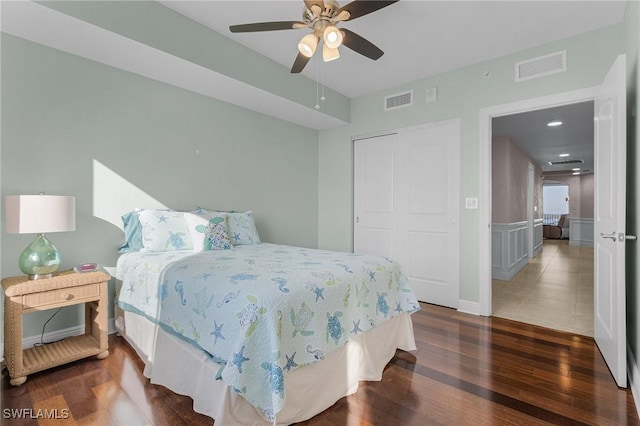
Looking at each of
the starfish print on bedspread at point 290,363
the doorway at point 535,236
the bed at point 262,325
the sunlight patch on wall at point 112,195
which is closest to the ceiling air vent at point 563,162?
the doorway at point 535,236

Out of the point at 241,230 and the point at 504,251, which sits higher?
the point at 241,230

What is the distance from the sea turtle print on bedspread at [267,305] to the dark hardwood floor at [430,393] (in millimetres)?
375

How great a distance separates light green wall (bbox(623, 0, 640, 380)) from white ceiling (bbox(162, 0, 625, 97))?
429 mm

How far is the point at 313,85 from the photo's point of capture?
3.93 metres

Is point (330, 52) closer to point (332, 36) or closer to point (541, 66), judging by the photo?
point (332, 36)

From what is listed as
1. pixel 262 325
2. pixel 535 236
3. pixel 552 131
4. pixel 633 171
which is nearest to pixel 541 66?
pixel 633 171

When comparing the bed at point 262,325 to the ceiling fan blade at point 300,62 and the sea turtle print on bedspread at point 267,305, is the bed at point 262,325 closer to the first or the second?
the sea turtle print on bedspread at point 267,305

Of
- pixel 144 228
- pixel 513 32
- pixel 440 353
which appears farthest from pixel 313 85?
pixel 440 353

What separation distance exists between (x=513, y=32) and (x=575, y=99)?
2.73ft

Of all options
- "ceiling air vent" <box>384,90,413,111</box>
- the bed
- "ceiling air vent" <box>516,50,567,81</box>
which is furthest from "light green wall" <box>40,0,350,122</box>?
"ceiling air vent" <box>516,50,567,81</box>

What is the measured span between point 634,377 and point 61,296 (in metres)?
3.72

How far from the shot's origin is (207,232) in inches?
113

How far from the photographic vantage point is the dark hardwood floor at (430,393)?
1.70 m

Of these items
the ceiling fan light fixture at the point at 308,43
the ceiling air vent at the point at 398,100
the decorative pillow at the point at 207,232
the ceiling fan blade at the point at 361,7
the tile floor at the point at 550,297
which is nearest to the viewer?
the ceiling fan blade at the point at 361,7
